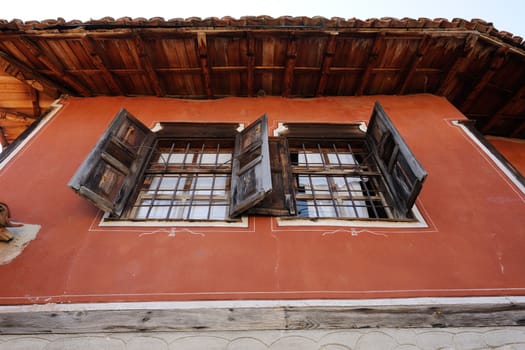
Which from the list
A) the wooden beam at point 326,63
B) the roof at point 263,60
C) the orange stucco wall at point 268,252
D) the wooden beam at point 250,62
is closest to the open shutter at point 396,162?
the orange stucco wall at point 268,252

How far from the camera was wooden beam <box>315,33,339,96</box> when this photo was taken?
16.8ft

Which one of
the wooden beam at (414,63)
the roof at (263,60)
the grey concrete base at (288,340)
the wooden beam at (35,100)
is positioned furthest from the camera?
the wooden beam at (35,100)

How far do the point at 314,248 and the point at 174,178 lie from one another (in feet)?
7.52

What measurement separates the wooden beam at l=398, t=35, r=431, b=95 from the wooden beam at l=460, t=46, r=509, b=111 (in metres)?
1.14

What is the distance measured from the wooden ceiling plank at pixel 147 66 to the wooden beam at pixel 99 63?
23.9 inches

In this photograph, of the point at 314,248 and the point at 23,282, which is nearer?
the point at 23,282

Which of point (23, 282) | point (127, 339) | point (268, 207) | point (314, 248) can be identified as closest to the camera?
point (127, 339)

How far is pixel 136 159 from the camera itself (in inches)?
177

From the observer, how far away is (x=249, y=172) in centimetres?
394

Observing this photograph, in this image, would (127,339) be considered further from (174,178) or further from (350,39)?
(350,39)

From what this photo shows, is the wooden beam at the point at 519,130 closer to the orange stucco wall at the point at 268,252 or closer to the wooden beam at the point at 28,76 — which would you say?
the orange stucco wall at the point at 268,252

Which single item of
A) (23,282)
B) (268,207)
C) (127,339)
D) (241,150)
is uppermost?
(241,150)

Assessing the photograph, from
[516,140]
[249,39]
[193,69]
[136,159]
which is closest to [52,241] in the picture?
[136,159]

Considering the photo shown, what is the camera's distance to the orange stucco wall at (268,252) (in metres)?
2.98
